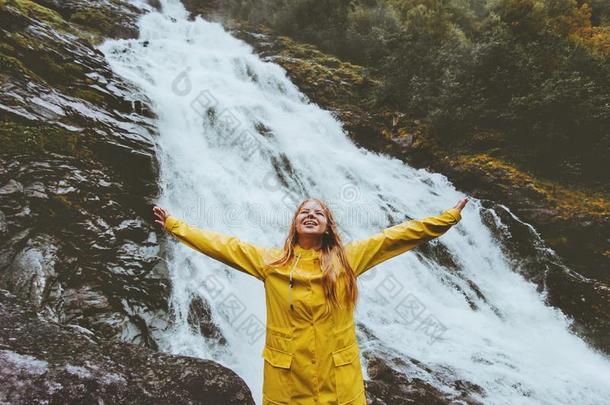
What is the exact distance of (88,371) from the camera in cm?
315

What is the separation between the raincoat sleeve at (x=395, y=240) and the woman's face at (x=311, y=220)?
0.74 feet

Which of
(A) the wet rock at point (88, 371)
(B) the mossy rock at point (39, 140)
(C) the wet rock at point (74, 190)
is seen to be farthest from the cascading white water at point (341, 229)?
(A) the wet rock at point (88, 371)

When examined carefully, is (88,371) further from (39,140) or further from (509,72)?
(509,72)

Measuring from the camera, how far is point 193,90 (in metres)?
12.0

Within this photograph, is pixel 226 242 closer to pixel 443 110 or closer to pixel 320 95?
pixel 443 110

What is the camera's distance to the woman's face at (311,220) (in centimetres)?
250

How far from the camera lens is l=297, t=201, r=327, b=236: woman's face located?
2498mm

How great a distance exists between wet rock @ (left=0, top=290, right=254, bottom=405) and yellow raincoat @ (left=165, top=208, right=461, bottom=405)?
4.63ft

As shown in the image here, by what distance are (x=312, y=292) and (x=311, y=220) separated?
0.47 meters

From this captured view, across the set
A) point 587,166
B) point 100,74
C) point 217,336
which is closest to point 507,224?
point 587,166

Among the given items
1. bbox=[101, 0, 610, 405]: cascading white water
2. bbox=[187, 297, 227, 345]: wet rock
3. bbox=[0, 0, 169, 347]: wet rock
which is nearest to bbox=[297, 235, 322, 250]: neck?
bbox=[0, 0, 169, 347]: wet rock

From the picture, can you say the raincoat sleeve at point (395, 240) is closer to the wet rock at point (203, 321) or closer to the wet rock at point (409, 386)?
the wet rock at point (409, 386)

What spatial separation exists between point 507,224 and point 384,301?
423 cm

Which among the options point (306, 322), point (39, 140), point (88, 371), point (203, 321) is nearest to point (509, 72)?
point (203, 321)
